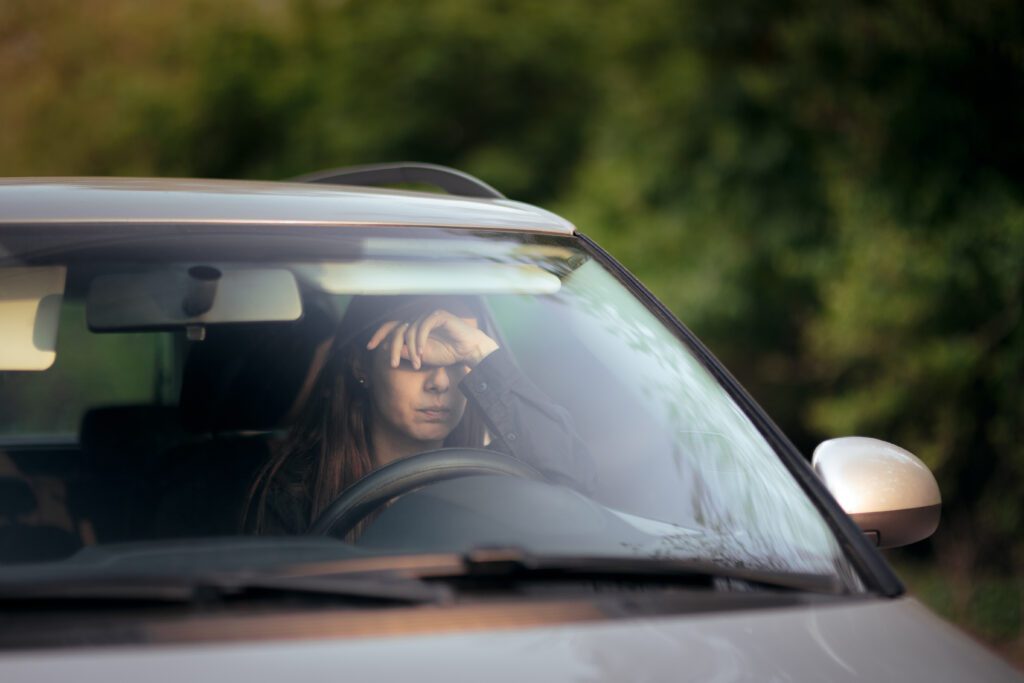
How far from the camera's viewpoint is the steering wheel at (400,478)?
84.0 inches

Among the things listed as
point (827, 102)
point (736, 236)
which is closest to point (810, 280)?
point (736, 236)

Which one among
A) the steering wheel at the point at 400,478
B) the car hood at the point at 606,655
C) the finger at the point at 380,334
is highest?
the finger at the point at 380,334

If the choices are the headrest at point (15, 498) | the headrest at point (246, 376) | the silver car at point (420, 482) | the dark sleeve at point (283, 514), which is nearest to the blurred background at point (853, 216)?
the headrest at point (246, 376)

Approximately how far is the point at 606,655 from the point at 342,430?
1.13m

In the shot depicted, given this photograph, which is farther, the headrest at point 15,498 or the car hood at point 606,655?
the headrest at point 15,498

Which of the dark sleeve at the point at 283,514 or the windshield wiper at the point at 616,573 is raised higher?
the dark sleeve at the point at 283,514

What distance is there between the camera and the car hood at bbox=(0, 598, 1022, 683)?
147 cm

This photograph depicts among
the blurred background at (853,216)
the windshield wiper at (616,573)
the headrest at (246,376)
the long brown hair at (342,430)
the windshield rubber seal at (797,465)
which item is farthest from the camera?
the blurred background at (853,216)

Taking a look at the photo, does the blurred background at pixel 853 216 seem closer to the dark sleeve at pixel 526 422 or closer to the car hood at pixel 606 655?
the dark sleeve at pixel 526 422

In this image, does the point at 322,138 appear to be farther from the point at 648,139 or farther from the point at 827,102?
the point at 827,102

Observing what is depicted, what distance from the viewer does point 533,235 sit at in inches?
99.4

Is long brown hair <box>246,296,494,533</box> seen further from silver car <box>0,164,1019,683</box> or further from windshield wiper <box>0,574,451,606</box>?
windshield wiper <box>0,574,451,606</box>

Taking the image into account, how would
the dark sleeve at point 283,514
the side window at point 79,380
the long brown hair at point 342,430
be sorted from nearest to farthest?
the dark sleeve at point 283,514 → the long brown hair at point 342,430 → the side window at point 79,380

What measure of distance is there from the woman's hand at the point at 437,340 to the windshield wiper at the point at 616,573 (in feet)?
2.69
